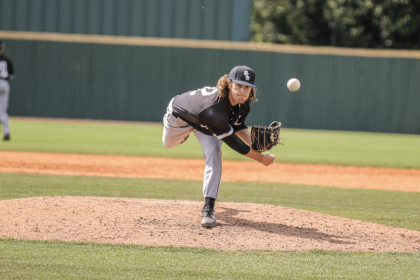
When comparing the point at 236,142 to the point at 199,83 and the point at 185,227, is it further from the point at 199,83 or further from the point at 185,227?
the point at 199,83

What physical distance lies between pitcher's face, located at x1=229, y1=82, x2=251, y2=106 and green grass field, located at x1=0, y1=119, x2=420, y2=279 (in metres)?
1.24

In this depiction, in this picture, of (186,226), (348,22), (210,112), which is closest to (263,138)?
(210,112)

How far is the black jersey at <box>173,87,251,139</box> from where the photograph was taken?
457cm

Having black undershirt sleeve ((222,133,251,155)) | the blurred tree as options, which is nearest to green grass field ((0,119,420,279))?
black undershirt sleeve ((222,133,251,155))

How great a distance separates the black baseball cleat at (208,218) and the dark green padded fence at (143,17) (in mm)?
16893

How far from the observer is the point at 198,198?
709 centimetres

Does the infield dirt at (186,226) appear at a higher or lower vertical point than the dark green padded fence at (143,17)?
lower

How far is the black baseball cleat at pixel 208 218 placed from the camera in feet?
15.6

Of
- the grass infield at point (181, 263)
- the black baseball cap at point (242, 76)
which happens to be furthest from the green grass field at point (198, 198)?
the black baseball cap at point (242, 76)

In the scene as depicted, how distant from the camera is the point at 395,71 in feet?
66.4

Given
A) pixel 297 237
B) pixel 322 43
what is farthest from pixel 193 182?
pixel 322 43

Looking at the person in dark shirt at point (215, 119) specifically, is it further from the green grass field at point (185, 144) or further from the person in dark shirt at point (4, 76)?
the person in dark shirt at point (4, 76)

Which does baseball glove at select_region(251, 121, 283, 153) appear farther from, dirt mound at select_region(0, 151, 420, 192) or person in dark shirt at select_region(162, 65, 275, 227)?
dirt mound at select_region(0, 151, 420, 192)

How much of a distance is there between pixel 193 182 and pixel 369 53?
44.5 ft
